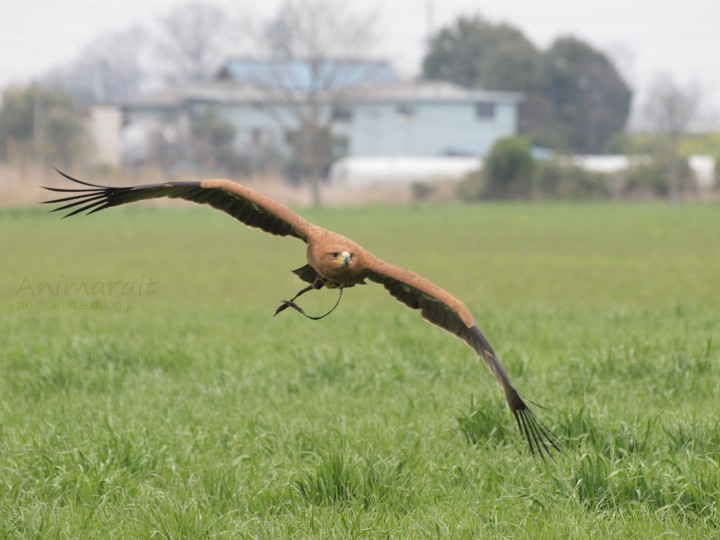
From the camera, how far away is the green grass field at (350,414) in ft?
17.5

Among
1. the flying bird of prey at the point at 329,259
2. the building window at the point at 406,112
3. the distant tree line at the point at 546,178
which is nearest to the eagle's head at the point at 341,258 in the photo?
the flying bird of prey at the point at 329,259

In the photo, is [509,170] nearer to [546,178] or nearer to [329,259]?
[546,178]

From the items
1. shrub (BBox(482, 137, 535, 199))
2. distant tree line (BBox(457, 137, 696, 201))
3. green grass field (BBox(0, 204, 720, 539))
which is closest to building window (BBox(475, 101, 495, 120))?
distant tree line (BBox(457, 137, 696, 201))

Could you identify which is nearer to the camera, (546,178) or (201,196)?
(201,196)

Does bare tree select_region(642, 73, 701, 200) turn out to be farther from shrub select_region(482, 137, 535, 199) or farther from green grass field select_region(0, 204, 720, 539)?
green grass field select_region(0, 204, 720, 539)

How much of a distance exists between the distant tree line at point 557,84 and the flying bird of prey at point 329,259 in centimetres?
7111

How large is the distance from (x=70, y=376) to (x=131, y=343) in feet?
5.37

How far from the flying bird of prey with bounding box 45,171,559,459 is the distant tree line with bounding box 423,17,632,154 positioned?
71.1m

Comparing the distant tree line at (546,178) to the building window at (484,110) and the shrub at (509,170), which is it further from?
the building window at (484,110)

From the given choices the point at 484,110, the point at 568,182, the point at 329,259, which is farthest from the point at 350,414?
the point at 484,110

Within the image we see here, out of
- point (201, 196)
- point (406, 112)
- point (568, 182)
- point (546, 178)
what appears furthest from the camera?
point (406, 112)

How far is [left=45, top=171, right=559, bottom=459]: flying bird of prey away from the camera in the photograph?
523 cm

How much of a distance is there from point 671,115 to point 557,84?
1254 cm

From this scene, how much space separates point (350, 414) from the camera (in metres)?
7.45
